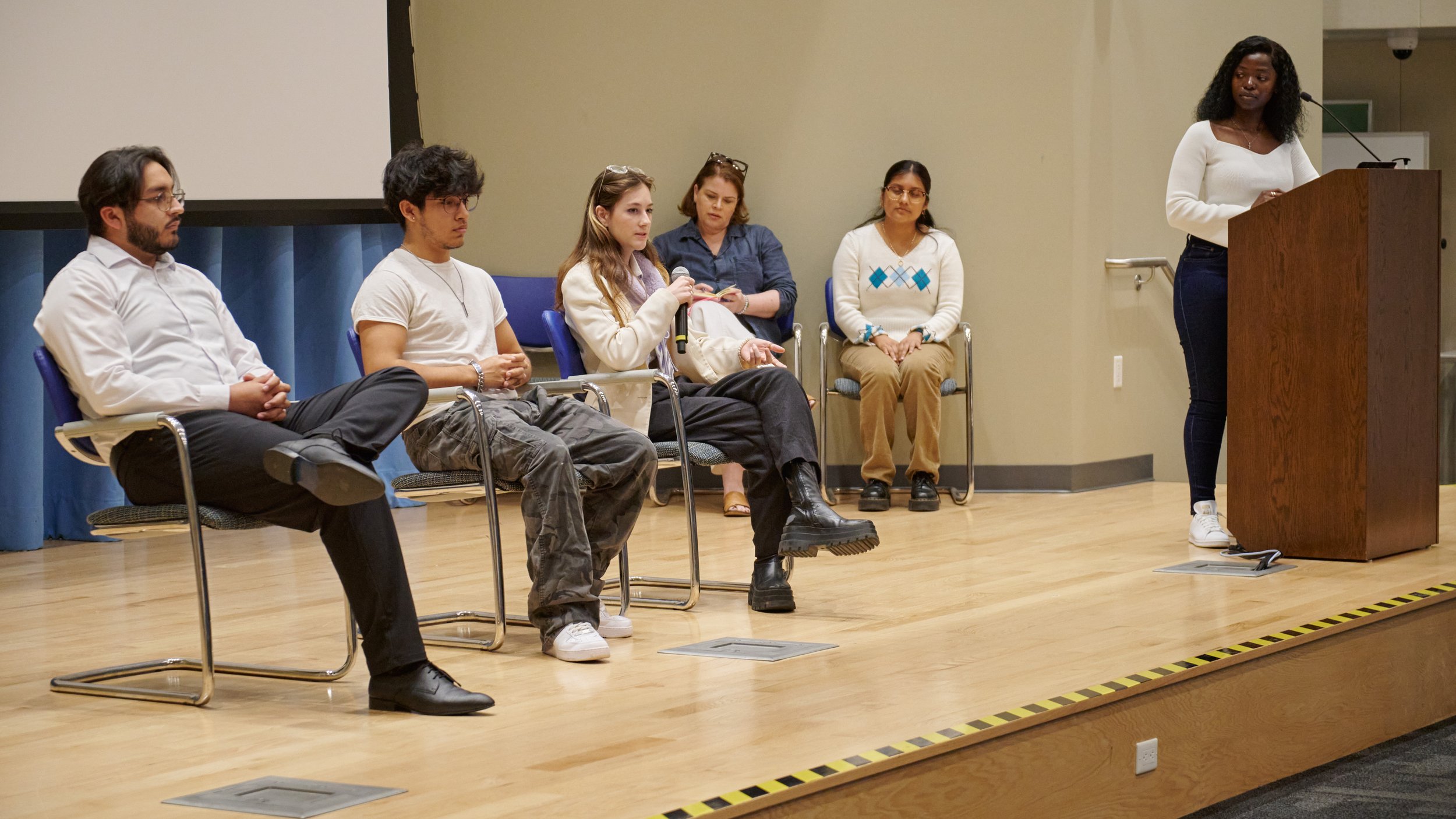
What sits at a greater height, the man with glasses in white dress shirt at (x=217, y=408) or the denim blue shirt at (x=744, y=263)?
the denim blue shirt at (x=744, y=263)

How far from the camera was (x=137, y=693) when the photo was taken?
2.50 m

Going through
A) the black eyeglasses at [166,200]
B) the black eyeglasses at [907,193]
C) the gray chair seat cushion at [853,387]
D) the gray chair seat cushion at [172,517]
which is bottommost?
the gray chair seat cushion at [172,517]

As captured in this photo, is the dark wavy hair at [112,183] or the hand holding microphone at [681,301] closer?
the dark wavy hair at [112,183]

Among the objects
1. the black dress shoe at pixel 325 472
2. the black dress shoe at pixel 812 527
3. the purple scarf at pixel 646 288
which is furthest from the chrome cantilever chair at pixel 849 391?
the black dress shoe at pixel 325 472

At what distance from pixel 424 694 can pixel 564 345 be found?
115 cm

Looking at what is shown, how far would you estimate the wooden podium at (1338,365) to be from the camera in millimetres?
3451

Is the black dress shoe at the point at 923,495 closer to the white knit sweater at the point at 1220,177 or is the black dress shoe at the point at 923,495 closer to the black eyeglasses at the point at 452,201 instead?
the white knit sweater at the point at 1220,177

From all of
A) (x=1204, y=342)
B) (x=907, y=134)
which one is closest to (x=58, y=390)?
(x=1204, y=342)

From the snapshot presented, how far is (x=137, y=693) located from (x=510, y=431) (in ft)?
2.54

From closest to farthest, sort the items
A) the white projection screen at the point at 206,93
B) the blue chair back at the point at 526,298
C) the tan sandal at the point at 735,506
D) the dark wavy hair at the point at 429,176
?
1. the dark wavy hair at the point at 429,176
2. the white projection screen at the point at 206,93
3. the tan sandal at the point at 735,506
4. the blue chair back at the point at 526,298

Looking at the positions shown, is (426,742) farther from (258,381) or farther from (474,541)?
(474,541)

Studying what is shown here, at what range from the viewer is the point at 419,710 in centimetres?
230

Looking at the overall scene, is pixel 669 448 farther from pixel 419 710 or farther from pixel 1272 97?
pixel 1272 97

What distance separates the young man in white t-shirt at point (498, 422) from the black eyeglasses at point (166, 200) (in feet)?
1.20
